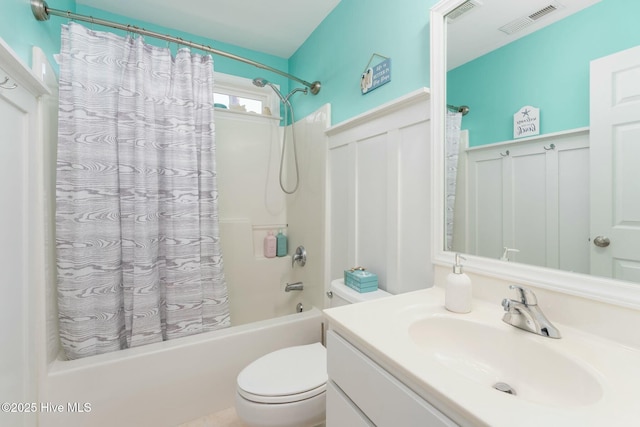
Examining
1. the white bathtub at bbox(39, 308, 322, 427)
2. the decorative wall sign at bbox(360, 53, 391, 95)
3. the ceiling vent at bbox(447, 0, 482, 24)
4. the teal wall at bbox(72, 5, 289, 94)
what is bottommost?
the white bathtub at bbox(39, 308, 322, 427)

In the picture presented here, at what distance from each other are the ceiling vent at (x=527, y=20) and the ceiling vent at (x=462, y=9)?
146mm

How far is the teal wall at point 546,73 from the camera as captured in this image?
67cm

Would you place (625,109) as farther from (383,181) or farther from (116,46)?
(116,46)

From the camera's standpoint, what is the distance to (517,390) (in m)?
0.65

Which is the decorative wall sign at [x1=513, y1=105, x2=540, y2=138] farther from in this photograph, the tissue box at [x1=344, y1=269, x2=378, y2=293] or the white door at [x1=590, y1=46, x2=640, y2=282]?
the tissue box at [x1=344, y1=269, x2=378, y2=293]

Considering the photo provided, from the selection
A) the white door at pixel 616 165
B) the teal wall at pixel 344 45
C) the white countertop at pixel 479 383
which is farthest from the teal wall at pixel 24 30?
the white door at pixel 616 165

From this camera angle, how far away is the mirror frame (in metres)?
0.71

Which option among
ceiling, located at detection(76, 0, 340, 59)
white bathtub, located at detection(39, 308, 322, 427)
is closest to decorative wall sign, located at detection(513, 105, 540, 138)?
ceiling, located at detection(76, 0, 340, 59)

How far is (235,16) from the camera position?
179 centimetres

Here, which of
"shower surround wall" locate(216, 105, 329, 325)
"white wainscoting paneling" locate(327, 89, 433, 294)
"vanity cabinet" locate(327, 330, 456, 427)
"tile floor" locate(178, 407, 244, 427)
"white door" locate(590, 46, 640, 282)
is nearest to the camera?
"vanity cabinet" locate(327, 330, 456, 427)

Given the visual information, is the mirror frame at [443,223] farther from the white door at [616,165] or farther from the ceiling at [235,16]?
the ceiling at [235,16]

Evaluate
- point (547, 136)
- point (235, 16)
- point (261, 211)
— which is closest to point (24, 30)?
point (235, 16)

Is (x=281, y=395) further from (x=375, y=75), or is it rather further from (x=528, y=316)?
(x=375, y=75)

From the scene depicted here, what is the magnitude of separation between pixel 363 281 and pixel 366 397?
2.15 ft
